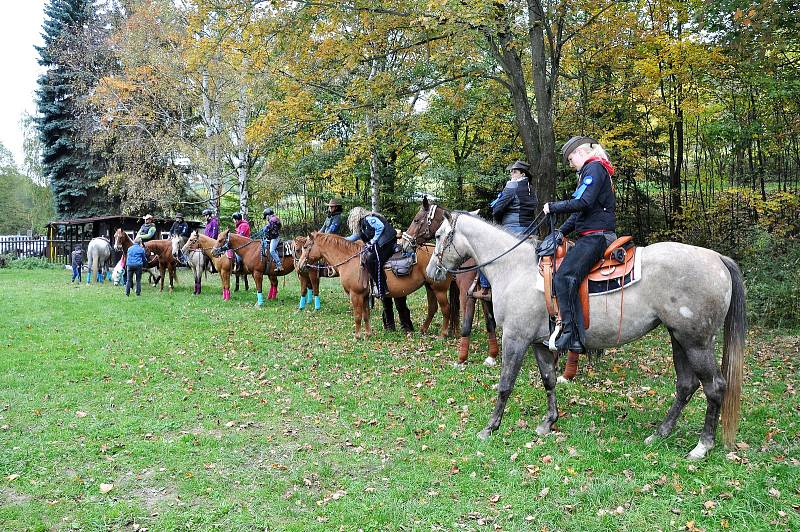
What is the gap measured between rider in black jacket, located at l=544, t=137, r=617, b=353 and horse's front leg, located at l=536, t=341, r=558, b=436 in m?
0.61

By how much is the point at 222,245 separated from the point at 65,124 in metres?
21.1

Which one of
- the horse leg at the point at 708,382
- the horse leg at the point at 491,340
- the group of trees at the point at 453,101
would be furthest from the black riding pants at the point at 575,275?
the group of trees at the point at 453,101

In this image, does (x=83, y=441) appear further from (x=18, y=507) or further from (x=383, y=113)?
(x=383, y=113)

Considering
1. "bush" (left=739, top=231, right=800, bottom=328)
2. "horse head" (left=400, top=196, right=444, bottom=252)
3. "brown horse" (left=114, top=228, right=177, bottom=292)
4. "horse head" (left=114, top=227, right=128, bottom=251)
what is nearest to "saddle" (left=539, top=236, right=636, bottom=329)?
"horse head" (left=400, top=196, right=444, bottom=252)

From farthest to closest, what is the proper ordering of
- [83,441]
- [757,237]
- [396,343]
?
[757,237], [396,343], [83,441]

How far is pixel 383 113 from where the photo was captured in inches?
524

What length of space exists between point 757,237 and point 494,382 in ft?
28.3

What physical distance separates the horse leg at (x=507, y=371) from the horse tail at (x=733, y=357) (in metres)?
1.87

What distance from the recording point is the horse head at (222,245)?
15377 mm

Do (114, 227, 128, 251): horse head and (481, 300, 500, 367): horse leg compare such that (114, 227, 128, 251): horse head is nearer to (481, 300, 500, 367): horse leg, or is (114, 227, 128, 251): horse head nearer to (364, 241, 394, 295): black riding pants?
(364, 241, 394, 295): black riding pants

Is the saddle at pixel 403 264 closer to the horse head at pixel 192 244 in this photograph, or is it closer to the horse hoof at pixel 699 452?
the horse hoof at pixel 699 452

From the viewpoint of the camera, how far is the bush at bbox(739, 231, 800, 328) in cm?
1134

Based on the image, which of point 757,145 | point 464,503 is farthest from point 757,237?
point 464,503

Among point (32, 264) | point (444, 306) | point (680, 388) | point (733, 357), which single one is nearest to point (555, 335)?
point (680, 388)
